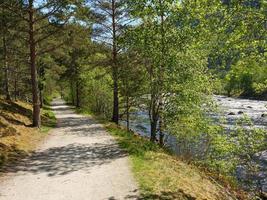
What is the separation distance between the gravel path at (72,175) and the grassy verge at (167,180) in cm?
42

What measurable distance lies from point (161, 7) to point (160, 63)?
3076 mm

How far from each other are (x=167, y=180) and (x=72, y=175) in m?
3.06

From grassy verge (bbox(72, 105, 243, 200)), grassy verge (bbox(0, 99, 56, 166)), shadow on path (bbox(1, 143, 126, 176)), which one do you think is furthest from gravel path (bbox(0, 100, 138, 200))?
grassy verge (bbox(0, 99, 56, 166))

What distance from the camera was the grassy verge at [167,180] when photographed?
432 inches

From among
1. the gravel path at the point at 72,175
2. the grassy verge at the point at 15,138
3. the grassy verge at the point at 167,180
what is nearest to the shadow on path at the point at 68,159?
the gravel path at the point at 72,175

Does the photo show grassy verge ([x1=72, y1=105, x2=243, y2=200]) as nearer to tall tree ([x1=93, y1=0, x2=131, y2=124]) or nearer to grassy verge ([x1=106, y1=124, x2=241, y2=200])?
grassy verge ([x1=106, y1=124, x2=241, y2=200])

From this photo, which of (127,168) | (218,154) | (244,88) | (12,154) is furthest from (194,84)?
(244,88)

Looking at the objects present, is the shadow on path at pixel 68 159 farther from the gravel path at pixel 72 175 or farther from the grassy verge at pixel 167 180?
the grassy verge at pixel 167 180

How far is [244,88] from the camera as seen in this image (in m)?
111

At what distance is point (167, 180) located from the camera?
1195 cm

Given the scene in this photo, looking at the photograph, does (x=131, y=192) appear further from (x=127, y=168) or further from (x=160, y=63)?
(x=160, y=63)

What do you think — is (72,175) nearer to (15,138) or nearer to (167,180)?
(167,180)

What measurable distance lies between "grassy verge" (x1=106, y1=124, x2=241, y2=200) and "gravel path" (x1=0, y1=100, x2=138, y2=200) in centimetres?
42

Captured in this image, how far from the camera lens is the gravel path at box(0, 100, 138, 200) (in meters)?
10.6
